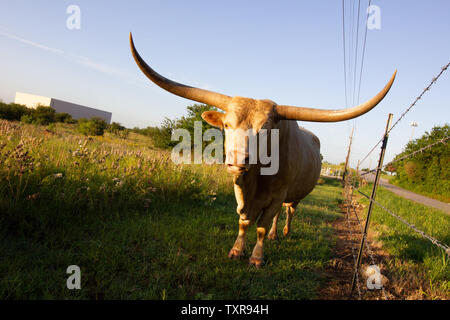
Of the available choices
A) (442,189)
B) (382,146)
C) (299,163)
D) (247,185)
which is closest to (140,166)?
(247,185)

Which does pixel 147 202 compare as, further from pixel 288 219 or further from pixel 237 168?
pixel 288 219

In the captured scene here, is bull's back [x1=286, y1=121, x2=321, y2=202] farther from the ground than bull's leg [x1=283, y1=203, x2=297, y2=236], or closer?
farther from the ground

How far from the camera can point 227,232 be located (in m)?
3.88

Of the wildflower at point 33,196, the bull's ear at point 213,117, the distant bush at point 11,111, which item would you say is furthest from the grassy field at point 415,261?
the distant bush at point 11,111

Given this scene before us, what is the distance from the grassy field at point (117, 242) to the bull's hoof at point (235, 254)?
107 millimetres

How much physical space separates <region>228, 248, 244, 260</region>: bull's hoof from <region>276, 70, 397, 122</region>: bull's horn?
72.3 inches

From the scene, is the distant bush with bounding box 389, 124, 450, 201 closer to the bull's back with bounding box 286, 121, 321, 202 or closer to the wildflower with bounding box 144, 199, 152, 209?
the bull's back with bounding box 286, 121, 321, 202

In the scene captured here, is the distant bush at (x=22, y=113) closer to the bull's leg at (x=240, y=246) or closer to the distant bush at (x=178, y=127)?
the distant bush at (x=178, y=127)

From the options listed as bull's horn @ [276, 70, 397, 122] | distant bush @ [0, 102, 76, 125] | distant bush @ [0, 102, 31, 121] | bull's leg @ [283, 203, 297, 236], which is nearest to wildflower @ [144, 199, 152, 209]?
bull's leg @ [283, 203, 297, 236]

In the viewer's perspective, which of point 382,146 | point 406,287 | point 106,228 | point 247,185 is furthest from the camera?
point 106,228

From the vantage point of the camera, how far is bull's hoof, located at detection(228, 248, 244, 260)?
3.06 metres

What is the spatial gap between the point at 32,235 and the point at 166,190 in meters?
2.54

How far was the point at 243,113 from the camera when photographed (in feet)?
7.72
